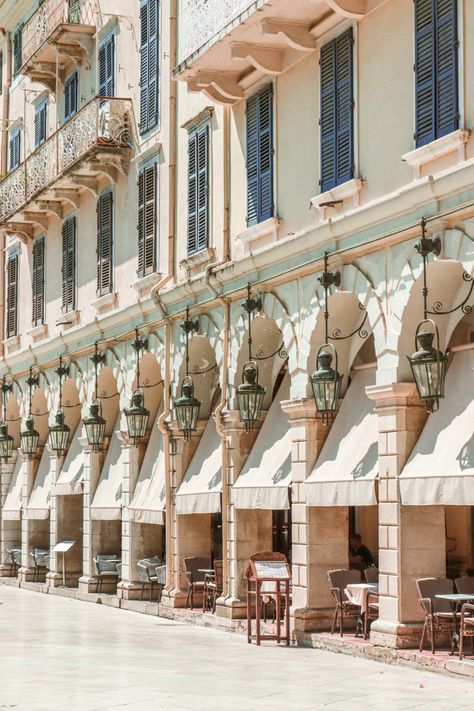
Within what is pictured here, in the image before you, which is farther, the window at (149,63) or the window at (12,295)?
the window at (12,295)

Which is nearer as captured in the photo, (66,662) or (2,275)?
(66,662)

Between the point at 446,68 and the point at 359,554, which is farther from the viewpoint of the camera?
the point at 359,554

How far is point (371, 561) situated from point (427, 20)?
1036 cm

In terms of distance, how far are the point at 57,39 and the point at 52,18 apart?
1530mm

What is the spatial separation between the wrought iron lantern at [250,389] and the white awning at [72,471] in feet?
30.3

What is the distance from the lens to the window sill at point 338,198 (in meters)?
19.1

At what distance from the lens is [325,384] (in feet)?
63.1

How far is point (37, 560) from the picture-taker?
3356cm

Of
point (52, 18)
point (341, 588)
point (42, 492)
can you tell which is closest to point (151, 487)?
point (341, 588)

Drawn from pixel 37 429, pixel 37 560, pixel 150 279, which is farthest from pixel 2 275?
pixel 150 279

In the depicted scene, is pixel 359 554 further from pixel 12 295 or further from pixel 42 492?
pixel 12 295

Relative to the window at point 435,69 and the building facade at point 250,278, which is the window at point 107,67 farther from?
the window at point 435,69

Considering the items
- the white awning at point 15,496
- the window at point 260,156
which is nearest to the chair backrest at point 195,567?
the window at point 260,156

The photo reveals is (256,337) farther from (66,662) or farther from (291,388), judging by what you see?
(66,662)
